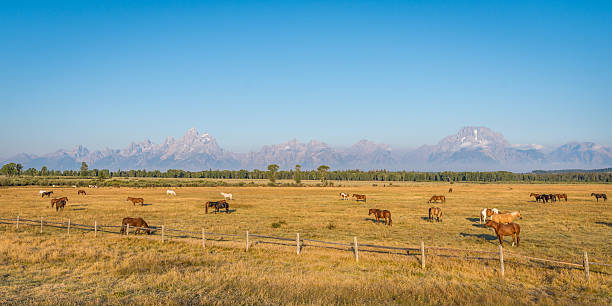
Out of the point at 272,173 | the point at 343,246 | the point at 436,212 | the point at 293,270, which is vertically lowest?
the point at 343,246

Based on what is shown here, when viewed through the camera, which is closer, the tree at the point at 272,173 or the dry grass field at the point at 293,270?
the dry grass field at the point at 293,270

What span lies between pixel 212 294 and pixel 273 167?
14188 cm

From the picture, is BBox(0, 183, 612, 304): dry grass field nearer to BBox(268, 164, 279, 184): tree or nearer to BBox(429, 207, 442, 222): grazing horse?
BBox(429, 207, 442, 222): grazing horse

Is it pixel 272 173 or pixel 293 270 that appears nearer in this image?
pixel 293 270

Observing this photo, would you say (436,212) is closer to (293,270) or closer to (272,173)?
(293,270)

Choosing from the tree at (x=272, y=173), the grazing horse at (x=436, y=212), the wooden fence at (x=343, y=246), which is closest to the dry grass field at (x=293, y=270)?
the wooden fence at (x=343, y=246)

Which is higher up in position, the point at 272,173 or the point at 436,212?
the point at 272,173

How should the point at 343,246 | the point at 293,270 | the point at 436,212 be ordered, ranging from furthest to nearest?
the point at 436,212 → the point at 343,246 → the point at 293,270

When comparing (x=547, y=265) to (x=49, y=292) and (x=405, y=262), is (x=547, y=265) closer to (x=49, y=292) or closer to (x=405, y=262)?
(x=405, y=262)

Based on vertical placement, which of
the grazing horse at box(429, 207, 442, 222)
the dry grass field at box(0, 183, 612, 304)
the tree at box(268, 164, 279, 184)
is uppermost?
the tree at box(268, 164, 279, 184)

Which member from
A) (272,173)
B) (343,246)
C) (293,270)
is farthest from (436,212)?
(272,173)

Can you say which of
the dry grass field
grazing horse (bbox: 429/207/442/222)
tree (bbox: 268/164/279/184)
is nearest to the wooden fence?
the dry grass field

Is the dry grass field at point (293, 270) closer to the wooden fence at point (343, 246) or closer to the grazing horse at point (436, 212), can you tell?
the wooden fence at point (343, 246)

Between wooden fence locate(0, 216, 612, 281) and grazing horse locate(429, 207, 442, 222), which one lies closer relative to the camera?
wooden fence locate(0, 216, 612, 281)
